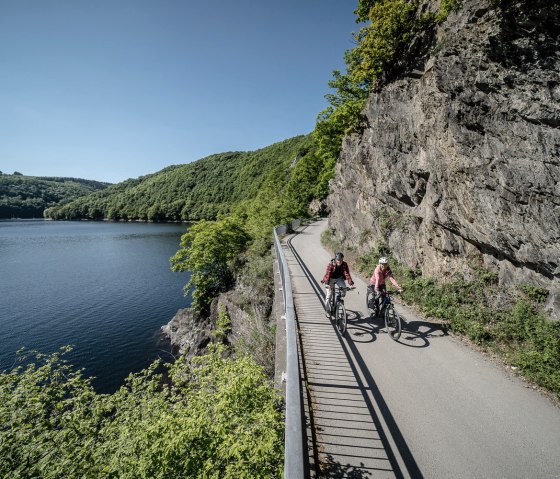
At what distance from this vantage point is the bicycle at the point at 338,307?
7.77 m

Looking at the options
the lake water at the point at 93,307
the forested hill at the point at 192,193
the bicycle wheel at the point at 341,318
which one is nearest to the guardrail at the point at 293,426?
the bicycle wheel at the point at 341,318

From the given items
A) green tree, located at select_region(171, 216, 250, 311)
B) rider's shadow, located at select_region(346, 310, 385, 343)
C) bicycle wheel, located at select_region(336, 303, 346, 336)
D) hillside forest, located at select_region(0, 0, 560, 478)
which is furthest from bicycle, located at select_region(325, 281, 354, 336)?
green tree, located at select_region(171, 216, 250, 311)

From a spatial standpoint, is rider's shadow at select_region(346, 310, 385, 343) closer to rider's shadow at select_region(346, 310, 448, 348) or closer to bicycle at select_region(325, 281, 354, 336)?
rider's shadow at select_region(346, 310, 448, 348)

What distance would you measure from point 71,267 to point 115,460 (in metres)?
46.9

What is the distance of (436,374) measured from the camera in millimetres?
6004

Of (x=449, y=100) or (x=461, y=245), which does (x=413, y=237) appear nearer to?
(x=461, y=245)

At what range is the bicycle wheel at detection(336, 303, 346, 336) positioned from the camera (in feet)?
25.4

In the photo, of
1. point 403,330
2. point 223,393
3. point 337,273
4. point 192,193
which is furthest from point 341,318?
point 192,193

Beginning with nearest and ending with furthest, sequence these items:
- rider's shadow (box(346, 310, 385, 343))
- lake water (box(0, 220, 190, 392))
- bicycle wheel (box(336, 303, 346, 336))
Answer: rider's shadow (box(346, 310, 385, 343)), bicycle wheel (box(336, 303, 346, 336)), lake water (box(0, 220, 190, 392))

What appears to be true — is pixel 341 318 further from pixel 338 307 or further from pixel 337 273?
pixel 337 273

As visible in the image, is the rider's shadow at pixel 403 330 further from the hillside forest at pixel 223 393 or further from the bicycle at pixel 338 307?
the hillside forest at pixel 223 393

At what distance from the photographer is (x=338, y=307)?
A: 8.09 meters

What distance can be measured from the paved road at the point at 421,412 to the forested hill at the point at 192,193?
376 feet

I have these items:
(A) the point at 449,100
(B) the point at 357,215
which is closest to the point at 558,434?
(A) the point at 449,100
